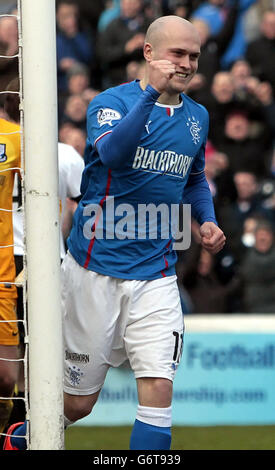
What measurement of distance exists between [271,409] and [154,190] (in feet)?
14.0

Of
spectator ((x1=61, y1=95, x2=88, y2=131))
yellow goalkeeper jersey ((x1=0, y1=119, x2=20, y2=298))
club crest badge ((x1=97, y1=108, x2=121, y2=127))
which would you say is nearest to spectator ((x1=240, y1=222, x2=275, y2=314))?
spectator ((x1=61, y1=95, x2=88, y2=131))

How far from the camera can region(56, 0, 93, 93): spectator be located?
10367mm

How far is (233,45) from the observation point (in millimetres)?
10242

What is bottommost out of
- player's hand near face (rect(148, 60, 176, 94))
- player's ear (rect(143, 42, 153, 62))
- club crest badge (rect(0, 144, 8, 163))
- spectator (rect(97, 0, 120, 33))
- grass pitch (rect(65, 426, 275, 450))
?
grass pitch (rect(65, 426, 275, 450))

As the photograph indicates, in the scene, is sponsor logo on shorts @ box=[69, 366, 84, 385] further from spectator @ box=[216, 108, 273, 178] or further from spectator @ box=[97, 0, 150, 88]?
spectator @ box=[97, 0, 150, 88]

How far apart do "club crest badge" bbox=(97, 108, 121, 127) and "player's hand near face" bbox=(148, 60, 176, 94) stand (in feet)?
0.96

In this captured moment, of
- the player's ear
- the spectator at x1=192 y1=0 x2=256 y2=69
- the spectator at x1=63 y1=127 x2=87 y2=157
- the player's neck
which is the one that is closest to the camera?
the player's ear

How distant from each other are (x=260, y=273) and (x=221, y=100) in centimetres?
191

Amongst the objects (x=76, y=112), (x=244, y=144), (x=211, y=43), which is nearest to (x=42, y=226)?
(x=76, y=112)

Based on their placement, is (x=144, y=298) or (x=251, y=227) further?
(x=251, y=227)

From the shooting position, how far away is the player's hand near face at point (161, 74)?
4082 mm

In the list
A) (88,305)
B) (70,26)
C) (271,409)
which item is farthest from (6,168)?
(70,26)

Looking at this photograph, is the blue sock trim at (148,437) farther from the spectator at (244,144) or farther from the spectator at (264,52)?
the spectator at (264,52)

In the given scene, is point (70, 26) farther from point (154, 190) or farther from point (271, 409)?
point (154, 190)
